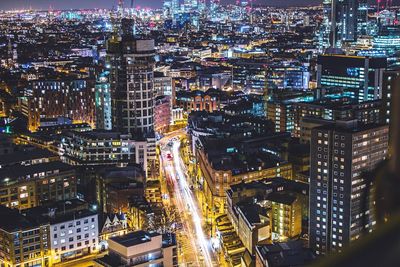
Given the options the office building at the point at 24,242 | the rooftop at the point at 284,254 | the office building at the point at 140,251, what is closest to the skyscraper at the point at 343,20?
the rooftop at the point at 284,254

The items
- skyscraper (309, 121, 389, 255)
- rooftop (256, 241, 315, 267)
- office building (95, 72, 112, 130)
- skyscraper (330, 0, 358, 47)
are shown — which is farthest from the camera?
skyscraper (330, 0, 358, 47)

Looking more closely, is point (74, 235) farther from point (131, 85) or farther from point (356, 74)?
point (356, 74)

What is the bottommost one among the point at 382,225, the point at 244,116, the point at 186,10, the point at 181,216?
the point at 181,216

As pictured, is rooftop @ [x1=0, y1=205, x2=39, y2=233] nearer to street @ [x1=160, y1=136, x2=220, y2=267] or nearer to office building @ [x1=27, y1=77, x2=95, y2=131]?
street @ [x1=160, y1=136, x2=220, y2=267]

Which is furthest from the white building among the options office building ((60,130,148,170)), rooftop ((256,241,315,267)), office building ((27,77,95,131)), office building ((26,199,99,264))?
office building ((27,77,95,131))

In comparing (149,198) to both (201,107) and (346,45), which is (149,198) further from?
(346,45)

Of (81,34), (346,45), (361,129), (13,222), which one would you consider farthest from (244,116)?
(81,34)
